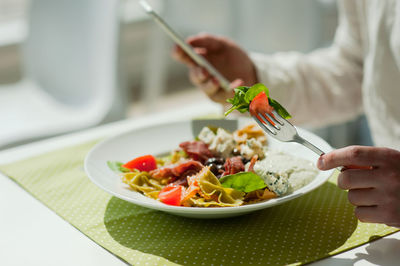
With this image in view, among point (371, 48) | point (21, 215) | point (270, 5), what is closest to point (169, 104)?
point (270, 5)

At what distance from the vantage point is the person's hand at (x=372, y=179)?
0.62 meters

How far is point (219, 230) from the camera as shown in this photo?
743 millimetres

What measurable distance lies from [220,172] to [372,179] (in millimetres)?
228

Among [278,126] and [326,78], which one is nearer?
[278,126]

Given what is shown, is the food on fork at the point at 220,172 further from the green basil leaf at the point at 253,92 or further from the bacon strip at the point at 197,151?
the green basil leaf at the point at 253,92

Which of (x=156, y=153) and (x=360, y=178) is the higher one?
(x=360, y=178)

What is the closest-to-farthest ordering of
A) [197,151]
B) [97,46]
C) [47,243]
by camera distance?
1. [47,243]
2. [197,151]
3. [97,46]

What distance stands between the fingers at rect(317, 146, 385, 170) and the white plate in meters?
0.08

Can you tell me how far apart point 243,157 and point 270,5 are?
1624 millimetres

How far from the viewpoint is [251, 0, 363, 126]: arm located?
126cm

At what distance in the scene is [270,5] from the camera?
2316 millimetres

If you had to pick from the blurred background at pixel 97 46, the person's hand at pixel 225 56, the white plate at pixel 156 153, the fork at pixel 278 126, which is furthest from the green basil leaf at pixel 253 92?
the blurred background at pixel 97 46

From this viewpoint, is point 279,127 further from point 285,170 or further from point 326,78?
point 326,78

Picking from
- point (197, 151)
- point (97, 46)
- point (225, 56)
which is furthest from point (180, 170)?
point (97, 46)
